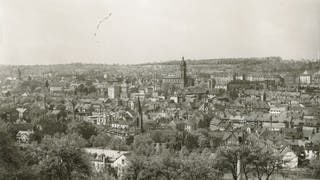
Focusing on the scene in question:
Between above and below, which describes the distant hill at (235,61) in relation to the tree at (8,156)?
above

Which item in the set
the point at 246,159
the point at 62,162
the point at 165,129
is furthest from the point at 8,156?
the point at 165,129

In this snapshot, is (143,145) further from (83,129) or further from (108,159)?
(83,129)

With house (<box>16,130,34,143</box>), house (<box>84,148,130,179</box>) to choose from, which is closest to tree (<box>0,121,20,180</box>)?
house (<box>84,148,130,179</box>)

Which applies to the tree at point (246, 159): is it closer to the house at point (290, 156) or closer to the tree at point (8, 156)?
the house at point (290, 156)

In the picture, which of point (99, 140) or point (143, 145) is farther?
point (99, 140)

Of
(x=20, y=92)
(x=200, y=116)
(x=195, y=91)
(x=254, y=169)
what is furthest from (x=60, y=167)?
(x=20, y=92)

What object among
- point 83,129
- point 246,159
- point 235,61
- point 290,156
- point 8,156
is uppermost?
point 235,61

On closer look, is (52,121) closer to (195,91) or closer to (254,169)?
(254,169)

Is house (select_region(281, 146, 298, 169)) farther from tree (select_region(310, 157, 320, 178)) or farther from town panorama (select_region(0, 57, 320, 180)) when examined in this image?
tree (select_region(310, 157, 320, 178))

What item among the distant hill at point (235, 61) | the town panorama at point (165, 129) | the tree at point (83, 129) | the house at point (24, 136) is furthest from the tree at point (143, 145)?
the distant hill at point (235, 61)

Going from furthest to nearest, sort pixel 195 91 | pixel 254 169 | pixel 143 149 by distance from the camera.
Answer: pixel 195 91 → pixel 143 149 → pixel 254 169

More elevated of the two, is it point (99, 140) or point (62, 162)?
point (62, 162)
